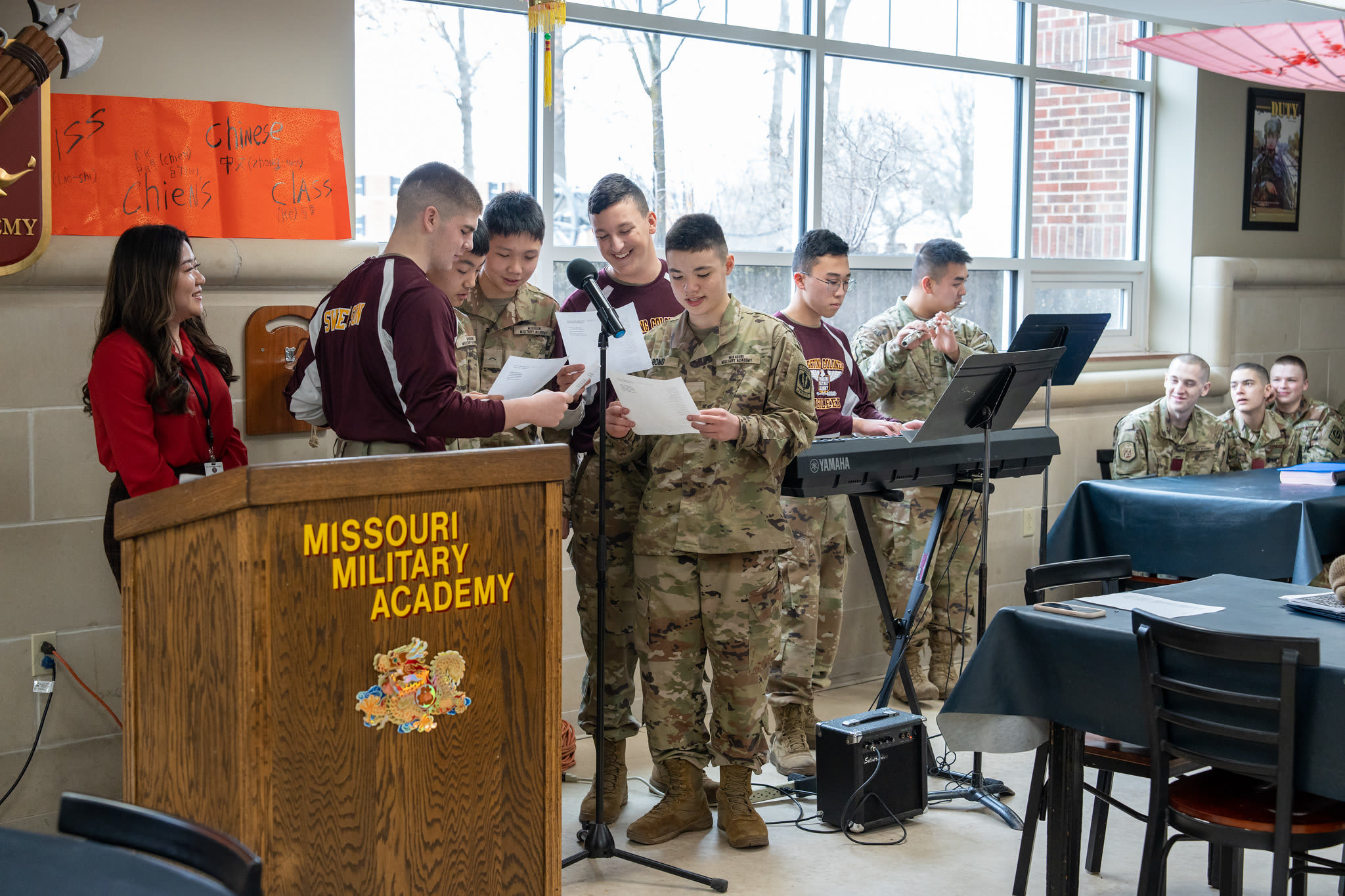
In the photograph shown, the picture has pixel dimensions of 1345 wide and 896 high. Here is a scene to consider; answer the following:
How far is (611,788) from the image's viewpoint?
3391mm

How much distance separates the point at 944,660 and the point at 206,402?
300 centimetres

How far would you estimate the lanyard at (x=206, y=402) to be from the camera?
2951 mm

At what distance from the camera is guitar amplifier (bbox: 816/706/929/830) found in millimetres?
3285

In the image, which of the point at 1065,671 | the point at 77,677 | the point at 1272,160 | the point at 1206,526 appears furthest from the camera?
the point at 1272,160

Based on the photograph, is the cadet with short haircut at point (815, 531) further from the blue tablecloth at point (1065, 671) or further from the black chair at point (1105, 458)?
the black chair at point (1105, 458)

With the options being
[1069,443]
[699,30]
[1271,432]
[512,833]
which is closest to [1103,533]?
[1069,443]

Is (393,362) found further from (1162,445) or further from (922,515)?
(1162,445)

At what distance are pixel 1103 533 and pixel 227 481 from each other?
3953 millimetres

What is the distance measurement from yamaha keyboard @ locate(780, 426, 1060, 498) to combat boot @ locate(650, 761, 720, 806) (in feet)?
2.79

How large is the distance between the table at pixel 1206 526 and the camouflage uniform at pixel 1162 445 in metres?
0.20

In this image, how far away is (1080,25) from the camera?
5910 millimetres

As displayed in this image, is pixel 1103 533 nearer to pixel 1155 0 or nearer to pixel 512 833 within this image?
pixel 1155 0

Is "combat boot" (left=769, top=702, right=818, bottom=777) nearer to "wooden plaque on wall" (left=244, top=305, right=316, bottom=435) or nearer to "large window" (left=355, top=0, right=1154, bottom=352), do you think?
"large window" (left=355, top=0, right=1154, bottom=352)

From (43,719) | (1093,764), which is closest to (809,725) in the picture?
(1093,764)
